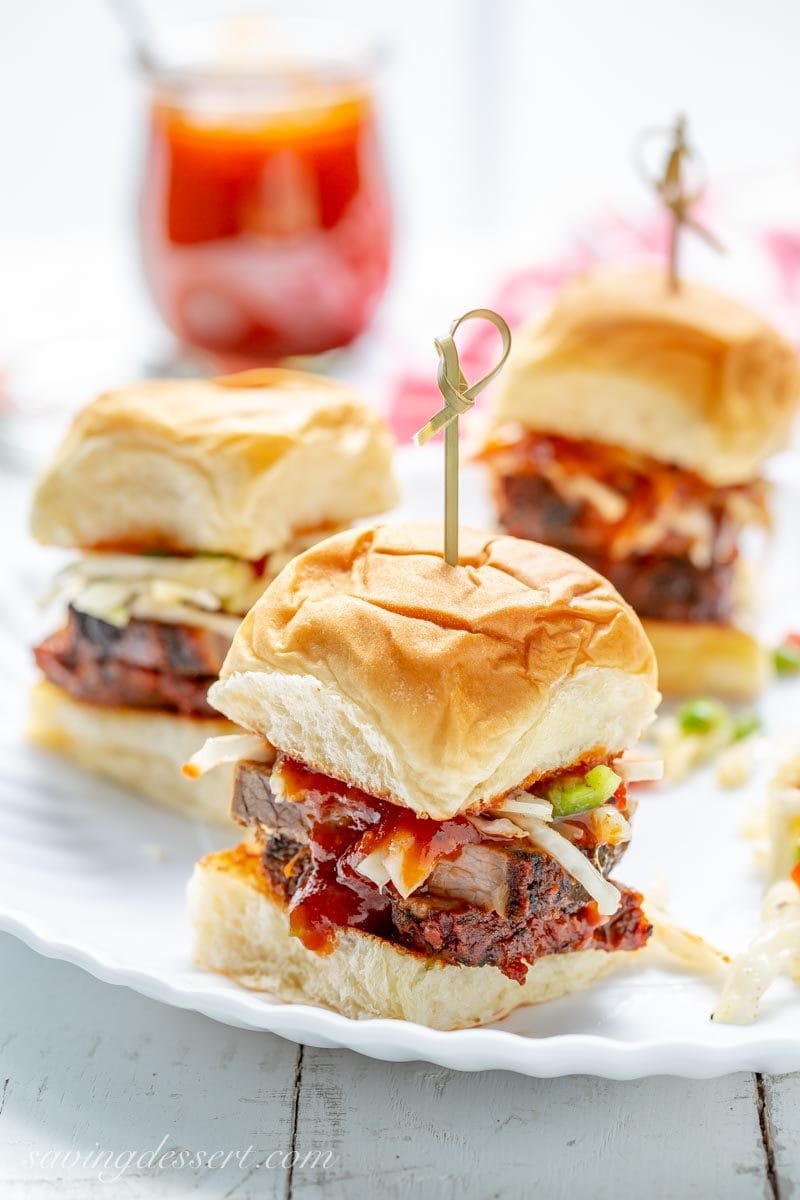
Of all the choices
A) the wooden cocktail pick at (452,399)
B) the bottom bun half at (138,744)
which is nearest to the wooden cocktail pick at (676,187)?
the wooden cocktail pick at (452,399)

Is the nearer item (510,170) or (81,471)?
(81,471)

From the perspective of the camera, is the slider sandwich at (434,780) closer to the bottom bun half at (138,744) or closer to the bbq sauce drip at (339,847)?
→ the bbq sauce drip at (339,847)

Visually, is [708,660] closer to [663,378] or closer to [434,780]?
[663,378]

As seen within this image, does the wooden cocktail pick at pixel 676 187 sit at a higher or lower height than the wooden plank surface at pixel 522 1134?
→ higher

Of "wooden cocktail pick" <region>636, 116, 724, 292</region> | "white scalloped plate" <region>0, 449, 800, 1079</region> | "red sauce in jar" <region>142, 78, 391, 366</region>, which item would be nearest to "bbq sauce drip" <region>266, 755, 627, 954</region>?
"white scalloped plate" <region>0, 449, 800, 1079</region>

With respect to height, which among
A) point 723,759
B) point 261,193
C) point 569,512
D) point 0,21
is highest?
point 0,21

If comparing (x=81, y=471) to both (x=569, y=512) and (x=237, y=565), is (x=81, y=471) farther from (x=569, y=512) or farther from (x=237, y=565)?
(x=569, y=512)

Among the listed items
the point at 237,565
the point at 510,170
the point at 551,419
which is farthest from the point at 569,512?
the point at 510,170
